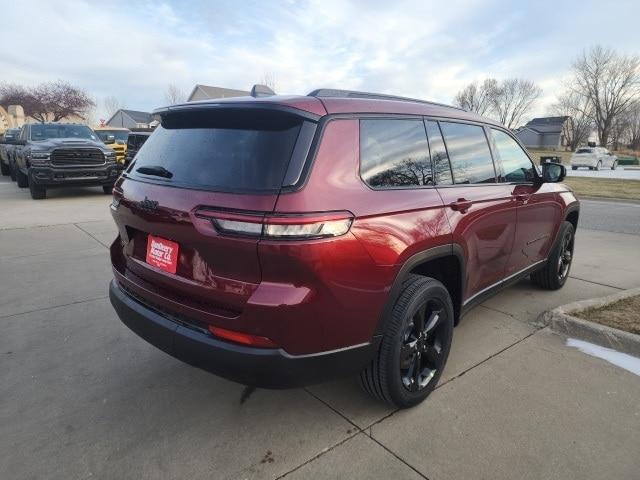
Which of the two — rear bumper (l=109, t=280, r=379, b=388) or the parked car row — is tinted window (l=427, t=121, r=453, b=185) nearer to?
rear bumper (l=109, t=280, r=379, b=388)

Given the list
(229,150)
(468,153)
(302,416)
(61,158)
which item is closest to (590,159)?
(61,158)

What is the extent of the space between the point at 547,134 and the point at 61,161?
8714 centimetres

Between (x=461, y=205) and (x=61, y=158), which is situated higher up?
(x=61, y=158)

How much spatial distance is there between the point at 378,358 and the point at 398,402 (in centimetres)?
34

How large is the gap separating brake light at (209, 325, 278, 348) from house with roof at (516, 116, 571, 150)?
86.8m

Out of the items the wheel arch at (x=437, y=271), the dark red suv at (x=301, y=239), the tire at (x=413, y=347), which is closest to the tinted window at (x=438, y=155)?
the dark red suv at (x=301, y=239)

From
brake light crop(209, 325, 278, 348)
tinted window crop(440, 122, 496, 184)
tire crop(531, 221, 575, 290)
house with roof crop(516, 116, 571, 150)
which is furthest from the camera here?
house with roof crop(516, 116, 571, 150)

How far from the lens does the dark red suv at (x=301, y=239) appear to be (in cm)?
195

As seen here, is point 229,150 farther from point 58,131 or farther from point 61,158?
point 58,131

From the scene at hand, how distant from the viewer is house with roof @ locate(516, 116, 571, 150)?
79.9 meters

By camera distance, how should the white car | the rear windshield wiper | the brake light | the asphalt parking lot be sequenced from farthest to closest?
1. the white car
2. the rear windshield wiper
3. the asphalt parking lot
4. the brake light

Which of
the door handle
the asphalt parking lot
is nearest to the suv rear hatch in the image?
the asphalt parking lot

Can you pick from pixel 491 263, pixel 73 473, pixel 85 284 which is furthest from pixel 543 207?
pixel 85 284

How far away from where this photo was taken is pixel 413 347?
2.55 m
